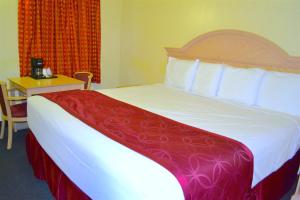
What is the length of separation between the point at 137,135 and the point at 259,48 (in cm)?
179

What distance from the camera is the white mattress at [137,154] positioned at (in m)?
1.17

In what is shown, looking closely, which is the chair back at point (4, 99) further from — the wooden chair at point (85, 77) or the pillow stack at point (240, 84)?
the pillow stack at point (240, 84)

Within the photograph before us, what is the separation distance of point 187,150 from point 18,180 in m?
1.71

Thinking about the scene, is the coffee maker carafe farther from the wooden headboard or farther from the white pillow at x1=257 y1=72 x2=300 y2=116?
the white pillow at x1=257 y1=72 x2=300 y2=116

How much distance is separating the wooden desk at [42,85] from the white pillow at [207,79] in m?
1.56

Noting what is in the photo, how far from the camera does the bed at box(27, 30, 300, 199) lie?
1.21 m

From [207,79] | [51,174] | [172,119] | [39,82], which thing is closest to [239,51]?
[207,79]

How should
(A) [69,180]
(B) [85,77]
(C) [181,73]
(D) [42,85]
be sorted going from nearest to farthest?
(A) [69,180] → (D) [42,85] → (C) [181,73] → (B) [85,77]

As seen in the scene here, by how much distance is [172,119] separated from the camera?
2.03 m

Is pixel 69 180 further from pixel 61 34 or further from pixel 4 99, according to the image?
pixel 61 34

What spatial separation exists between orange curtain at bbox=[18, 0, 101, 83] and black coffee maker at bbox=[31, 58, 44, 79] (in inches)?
9.2

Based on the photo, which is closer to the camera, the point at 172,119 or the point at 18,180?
the point at 172,119

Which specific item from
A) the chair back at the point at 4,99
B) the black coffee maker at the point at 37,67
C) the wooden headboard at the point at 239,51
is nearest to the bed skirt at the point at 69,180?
the chair back at the point at 4,99

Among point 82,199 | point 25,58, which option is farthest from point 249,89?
point 25,58
